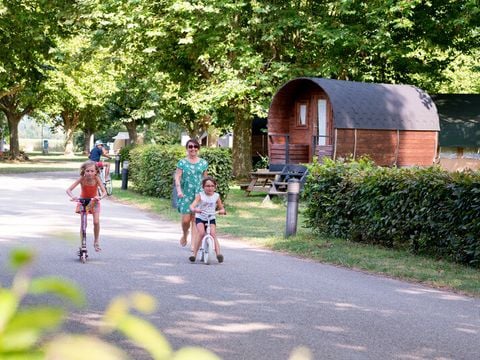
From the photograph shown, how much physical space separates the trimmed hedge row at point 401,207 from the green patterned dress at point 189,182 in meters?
3.23

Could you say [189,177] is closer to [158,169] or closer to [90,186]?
[90,186]

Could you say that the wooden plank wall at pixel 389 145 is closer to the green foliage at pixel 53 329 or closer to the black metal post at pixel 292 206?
the black metal post at pixel 292 206

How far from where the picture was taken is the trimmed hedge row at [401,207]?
13.2m

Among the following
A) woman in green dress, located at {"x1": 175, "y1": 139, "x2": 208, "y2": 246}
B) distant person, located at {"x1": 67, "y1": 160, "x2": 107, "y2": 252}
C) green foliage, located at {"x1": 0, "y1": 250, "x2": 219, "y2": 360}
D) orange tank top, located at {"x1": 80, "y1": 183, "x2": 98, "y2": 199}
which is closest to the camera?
green foliage, located at {"x1": 0, "y1": 250, "x2": 219, "y2": 360}

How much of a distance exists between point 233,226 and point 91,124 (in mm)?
88432

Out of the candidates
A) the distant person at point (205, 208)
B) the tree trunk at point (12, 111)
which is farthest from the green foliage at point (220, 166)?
the tree trunk at point (12, 111)

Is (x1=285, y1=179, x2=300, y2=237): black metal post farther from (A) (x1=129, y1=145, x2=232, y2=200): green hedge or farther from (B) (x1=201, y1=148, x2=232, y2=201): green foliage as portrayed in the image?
(B) (x1=201, y1=148, x2=232, y2=201): green foliage

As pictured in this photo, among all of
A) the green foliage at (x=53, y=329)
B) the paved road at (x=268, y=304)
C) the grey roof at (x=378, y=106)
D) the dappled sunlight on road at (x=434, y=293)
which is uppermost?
the grey roof at (x=378, y=106)

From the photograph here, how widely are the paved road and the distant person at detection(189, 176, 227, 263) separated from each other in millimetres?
390

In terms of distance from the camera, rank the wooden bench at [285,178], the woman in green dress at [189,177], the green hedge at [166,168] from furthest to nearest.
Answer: the wooden bench at [285,178] → the green hedge at [166,168] → the woman in green dress at [189,177]

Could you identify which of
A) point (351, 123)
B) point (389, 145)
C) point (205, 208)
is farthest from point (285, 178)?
point (205, 208)

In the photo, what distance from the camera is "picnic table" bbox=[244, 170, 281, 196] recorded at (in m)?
31.5

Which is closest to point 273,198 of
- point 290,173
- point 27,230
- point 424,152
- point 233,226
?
point 290,173

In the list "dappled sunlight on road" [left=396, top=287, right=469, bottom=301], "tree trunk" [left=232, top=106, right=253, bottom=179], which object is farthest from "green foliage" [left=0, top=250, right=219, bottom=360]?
"tree trunk" [left=232, top=106, right=253, bottom=179]
